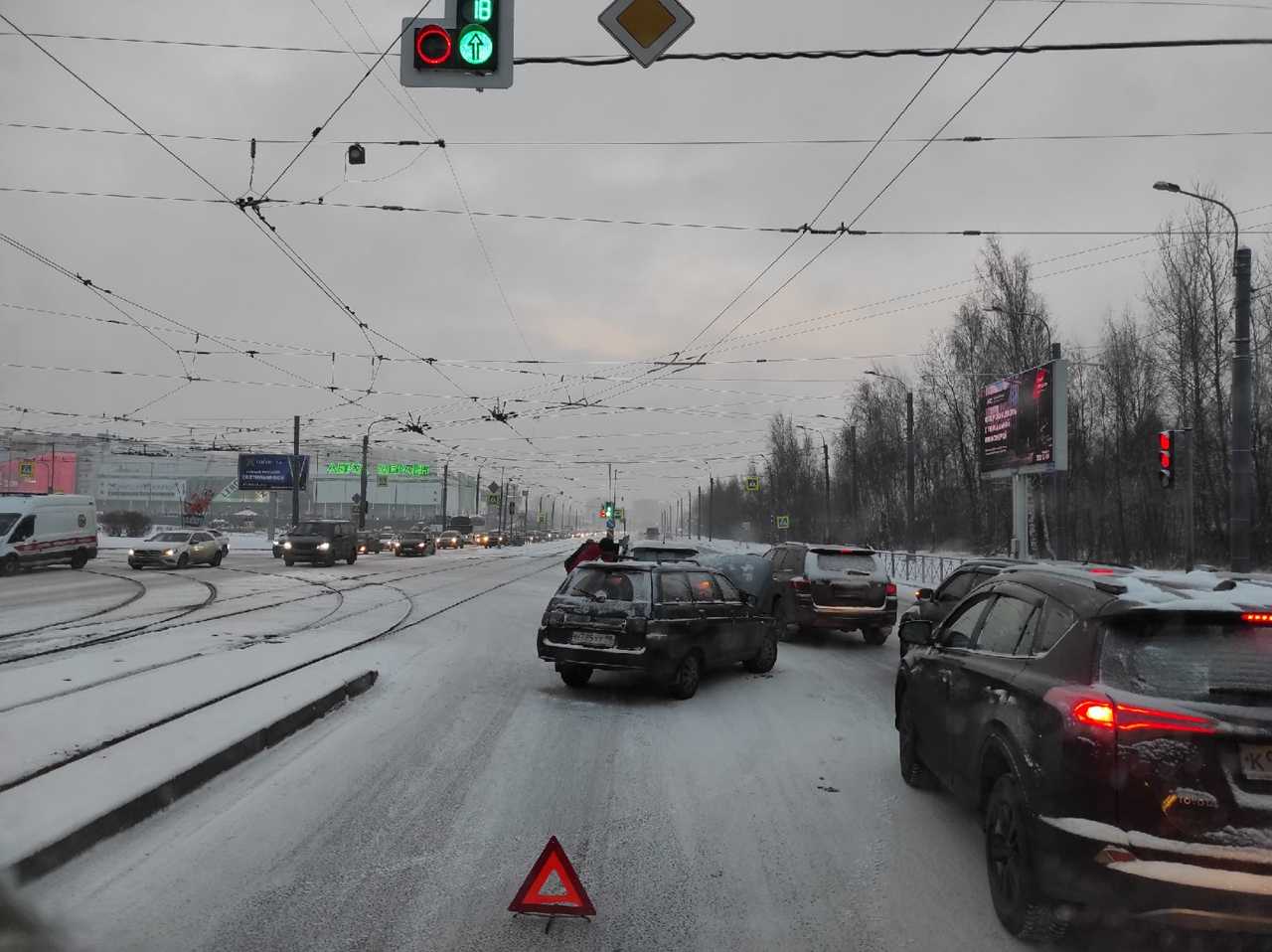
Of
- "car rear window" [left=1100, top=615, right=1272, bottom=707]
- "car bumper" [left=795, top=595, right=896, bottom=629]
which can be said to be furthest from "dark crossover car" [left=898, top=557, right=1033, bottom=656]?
"car rear window" [left=1100, top=615, right=1272, bottom=707]

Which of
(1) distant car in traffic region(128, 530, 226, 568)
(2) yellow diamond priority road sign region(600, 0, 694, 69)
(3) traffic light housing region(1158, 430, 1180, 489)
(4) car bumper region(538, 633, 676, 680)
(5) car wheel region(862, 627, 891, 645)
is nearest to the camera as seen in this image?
(2) yellow diamond priority road sign region(600, 0, 694, 69)

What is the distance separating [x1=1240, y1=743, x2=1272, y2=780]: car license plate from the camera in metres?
3.33

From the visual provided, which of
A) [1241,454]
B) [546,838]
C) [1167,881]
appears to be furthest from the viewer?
[1241,454]

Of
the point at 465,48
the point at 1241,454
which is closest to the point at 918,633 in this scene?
the point at 465,48

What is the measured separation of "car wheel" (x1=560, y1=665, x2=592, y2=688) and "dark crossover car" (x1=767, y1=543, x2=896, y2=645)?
18.6ft

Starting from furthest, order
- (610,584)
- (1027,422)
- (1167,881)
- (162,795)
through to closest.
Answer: (1027,422), (610,584), (162,795), (1167,881)

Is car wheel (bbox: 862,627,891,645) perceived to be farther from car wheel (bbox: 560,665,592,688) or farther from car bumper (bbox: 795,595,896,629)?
car wheel (bbox: 560,665,592,688)

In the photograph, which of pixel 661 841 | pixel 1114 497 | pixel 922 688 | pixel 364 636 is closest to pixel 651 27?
pixel 922 688

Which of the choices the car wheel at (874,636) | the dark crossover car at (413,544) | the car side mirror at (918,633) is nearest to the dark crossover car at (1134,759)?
the car side mirror at (918,633)

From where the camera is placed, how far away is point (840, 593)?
14.8m

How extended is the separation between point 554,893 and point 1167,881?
2.44 m

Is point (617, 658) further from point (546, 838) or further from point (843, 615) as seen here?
point (843, 615)

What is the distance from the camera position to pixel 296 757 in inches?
267

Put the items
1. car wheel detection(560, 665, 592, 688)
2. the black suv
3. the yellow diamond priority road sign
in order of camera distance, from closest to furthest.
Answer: the yellow diamond priority road sign, car wheel detection(560, 665, 592, 688), the black suv
